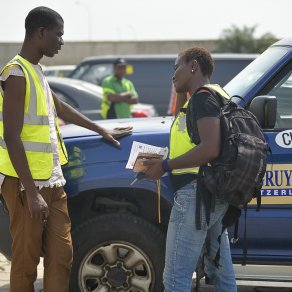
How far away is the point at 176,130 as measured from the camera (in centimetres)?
402

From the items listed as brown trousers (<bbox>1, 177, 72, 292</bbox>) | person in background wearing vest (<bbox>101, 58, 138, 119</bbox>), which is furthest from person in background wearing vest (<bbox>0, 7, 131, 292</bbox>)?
person in background wearing vest (<bbox>101, 58, 138, 119</bbox>)

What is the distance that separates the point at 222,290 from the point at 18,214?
124 cm

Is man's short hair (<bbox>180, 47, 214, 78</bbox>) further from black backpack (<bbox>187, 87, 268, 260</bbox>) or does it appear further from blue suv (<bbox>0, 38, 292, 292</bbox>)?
blue suv (<bbox>0, 38, 292, 292</bbox>)

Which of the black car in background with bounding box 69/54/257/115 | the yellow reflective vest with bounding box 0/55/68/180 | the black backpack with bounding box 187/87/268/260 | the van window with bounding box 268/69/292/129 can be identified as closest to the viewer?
the black backpack with bounding box 187/87/268/260

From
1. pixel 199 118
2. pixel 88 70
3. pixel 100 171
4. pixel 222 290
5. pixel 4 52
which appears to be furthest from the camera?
pixel 4 52

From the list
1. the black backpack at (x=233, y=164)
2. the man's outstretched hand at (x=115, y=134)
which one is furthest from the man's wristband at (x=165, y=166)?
the man's outstretched hand at (x=115, y=134)

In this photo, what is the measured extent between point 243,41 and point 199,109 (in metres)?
37.5

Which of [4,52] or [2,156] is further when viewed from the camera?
[4,52]

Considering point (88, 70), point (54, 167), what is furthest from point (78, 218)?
point (88, 70)

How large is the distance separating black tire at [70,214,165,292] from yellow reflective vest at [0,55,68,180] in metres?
0.71

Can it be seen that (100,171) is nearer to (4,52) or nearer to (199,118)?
(199,118)

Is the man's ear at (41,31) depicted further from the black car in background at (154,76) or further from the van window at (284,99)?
the black car in background at (154,76)

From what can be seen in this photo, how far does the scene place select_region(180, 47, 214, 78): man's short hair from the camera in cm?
400

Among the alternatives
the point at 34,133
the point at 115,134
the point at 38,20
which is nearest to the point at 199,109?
the point at 34,133
